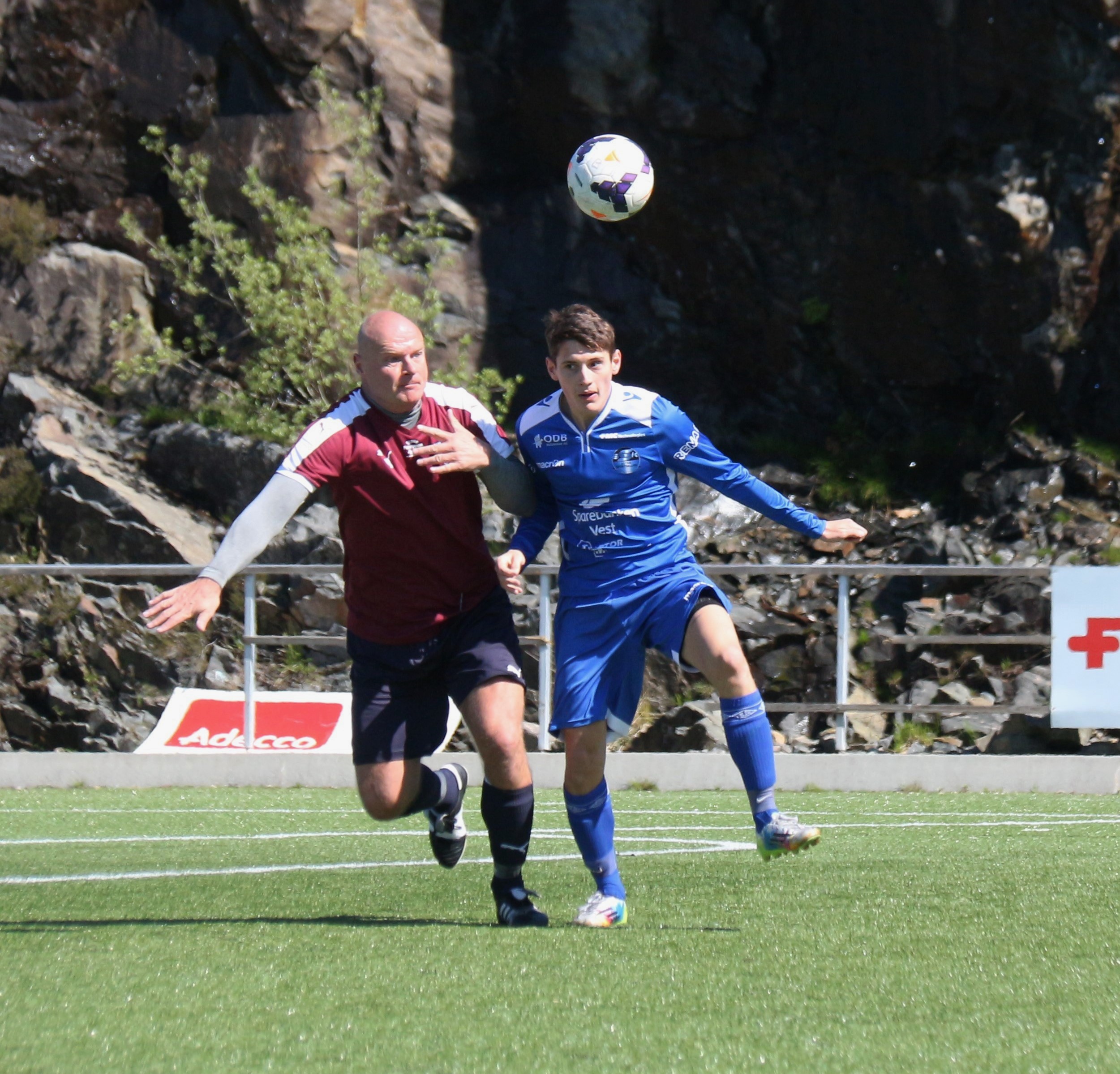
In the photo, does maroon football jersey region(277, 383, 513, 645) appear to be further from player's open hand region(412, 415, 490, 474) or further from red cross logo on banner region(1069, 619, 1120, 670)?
red cross logo on banner region(1069, 619, 1120, 670)

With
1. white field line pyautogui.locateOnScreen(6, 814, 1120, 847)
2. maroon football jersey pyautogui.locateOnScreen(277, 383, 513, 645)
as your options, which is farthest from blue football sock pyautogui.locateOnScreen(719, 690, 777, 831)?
white field line pyautogui.locateOnScreen(6, 814, 1120, 847)

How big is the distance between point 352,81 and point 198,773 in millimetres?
16393

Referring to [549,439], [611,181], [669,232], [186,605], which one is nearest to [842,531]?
[549,439]

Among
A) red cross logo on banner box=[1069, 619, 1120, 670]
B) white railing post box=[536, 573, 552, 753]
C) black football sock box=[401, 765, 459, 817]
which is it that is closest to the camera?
black football sock box=[401, 765, 459, 817]

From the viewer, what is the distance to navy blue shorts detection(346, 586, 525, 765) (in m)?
4.78

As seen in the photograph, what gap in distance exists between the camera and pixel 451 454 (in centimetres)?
457

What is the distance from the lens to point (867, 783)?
32.8ft

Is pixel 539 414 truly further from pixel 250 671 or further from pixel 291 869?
pixel 250 671

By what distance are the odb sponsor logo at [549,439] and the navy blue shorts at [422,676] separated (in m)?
0.49

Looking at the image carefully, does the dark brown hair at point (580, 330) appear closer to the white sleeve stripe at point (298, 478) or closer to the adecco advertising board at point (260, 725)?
the white sleeve stripe at point (298, 478)

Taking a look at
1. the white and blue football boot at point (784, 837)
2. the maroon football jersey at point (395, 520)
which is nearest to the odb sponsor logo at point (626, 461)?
the maroon football jersey at point (395, 520)

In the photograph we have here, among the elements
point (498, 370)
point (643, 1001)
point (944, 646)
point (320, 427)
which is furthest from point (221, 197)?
point (643, 1001)

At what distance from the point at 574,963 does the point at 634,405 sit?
74.3 inches

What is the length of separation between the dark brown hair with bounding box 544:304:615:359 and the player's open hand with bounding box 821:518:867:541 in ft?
3.11
